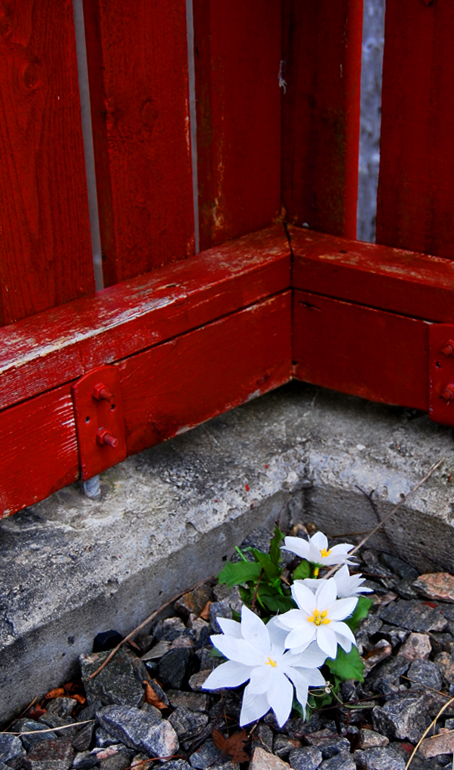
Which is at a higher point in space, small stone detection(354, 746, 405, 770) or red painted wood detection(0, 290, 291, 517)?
red painted wood detection(0, 290, 291, 517)

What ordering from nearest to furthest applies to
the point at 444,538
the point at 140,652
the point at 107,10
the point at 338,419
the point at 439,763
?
the point at 439,763 → the point at 107,10 → the point at 140,652 → the point at 444,538 → the point at 338,419

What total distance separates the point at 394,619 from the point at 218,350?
71cm

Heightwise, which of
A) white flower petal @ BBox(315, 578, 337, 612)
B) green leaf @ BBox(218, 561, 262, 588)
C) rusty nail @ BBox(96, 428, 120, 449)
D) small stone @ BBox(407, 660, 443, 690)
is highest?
rusty nail @ BBox(96, 428, 120, 449)

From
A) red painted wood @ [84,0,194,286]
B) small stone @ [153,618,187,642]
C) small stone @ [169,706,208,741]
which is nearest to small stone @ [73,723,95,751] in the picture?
small stone @ [169,706,208,741]

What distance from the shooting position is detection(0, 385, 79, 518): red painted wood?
1.66 metres

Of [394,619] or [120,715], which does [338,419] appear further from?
[120,715]

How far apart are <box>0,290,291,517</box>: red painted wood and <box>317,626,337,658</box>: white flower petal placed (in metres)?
0.66

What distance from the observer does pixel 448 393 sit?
76.0 inches

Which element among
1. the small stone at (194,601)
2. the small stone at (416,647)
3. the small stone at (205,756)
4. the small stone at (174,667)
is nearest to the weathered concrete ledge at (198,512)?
the small stone at (194,601)

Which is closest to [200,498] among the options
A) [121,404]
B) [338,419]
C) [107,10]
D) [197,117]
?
[121,404]

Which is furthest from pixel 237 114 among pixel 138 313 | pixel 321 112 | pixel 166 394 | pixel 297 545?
pixel 297 545

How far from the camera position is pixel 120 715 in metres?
1.57

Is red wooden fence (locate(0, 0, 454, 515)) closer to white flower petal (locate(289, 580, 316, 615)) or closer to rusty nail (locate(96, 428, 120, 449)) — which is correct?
rusty nail (locate(96, 428, 120, 449))

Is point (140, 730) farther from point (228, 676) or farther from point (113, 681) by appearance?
point (228, 676)
